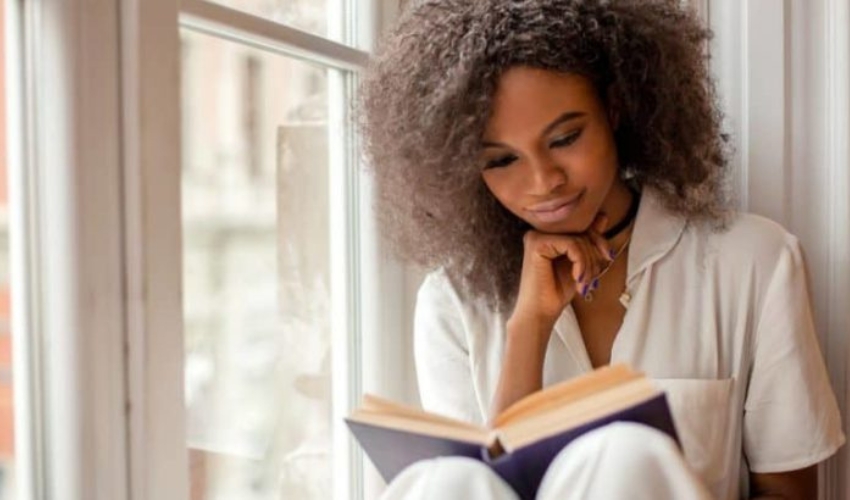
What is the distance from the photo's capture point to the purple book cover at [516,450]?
2.17 ft

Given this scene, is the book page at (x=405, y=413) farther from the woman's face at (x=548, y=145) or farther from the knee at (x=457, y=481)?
the woman's face at (x=548, y=145)

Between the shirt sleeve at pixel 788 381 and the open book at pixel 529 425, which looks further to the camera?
the shirt sleeve at pixel 788 381

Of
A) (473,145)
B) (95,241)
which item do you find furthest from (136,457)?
(473,145)

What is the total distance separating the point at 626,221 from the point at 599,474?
41cm

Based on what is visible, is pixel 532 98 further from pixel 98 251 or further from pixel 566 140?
pixel 98 251

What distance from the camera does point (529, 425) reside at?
27.0 inches

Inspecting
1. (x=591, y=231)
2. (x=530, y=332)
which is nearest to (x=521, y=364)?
(x=530, y=332)

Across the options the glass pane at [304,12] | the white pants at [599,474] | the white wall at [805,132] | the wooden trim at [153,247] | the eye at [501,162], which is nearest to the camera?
the white pants at [599,474]

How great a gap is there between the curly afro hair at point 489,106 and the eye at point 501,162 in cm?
1

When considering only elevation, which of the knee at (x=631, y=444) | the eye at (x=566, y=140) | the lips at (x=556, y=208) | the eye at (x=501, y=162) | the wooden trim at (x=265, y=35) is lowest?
the knee at (x=631, y=444)

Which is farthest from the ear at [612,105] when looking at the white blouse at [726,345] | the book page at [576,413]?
the book page at [576,413]

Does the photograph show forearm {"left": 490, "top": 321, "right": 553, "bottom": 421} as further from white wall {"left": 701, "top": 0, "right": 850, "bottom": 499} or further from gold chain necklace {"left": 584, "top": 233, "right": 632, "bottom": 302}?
white wall {"left": 701, "top": 0, "right": 850, "bottom": 499}

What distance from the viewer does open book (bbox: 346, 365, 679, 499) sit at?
0.66 metres

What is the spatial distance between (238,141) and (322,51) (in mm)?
177
